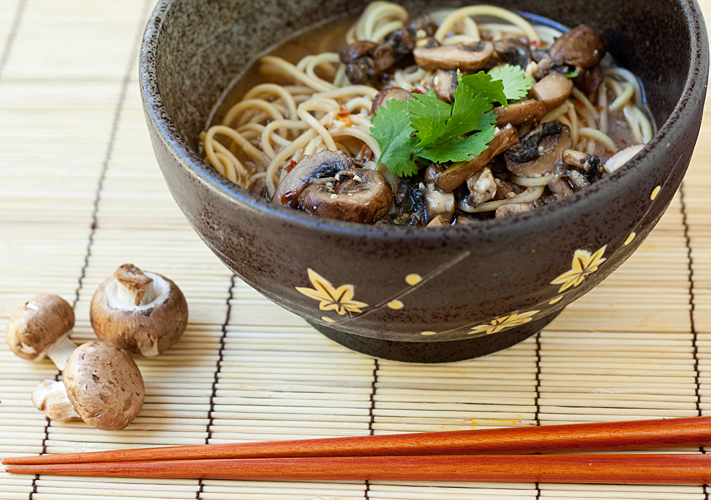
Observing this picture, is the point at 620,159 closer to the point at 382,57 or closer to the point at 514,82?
the point at 514,82

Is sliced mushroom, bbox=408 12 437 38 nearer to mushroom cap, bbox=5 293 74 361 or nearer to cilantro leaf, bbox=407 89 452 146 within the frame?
cilantro leaf, bbox=407 89 452 146

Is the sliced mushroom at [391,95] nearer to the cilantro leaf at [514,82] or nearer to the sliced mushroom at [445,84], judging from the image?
the sliced mushroom at [445,84]

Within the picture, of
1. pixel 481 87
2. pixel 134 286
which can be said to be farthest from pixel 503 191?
pixel 134 286

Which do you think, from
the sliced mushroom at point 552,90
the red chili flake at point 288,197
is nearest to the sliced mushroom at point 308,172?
the red chili flake at point 288,197

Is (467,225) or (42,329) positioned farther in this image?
(42,329)

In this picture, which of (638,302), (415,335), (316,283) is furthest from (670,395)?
(316,283)

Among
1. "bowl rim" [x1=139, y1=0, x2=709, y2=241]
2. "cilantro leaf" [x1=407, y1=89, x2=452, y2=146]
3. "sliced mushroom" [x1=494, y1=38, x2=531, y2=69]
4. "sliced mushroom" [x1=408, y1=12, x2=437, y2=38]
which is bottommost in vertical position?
"sliced mushroom" [x1=408, y1=12, x2=437, y2=38]

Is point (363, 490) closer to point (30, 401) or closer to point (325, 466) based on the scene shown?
point (325, 466)

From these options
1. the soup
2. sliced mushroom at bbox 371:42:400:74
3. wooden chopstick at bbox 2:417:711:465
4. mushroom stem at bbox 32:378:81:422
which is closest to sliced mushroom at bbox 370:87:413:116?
the soup
